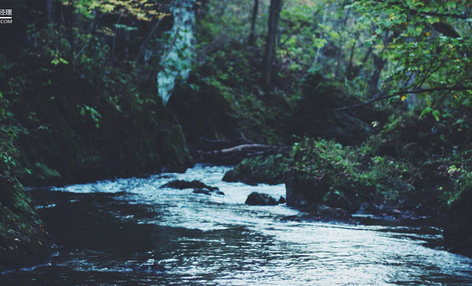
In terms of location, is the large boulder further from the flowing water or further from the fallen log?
the fallen log

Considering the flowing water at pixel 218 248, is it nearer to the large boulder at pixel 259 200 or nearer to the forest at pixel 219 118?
the large boulder at pixel 259 200

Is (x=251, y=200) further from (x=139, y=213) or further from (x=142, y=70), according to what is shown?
(x=142, y=70)

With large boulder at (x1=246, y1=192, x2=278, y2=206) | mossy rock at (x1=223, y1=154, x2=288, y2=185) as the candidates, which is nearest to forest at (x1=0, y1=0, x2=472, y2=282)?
mossy rock at (x1=223, y1=154, x2=288, y2=185)

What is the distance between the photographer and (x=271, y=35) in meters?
27.8

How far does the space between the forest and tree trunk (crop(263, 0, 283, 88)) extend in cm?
14

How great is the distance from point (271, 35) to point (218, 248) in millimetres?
22472

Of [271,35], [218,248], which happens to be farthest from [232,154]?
[218,248]

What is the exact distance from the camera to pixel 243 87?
2859cm

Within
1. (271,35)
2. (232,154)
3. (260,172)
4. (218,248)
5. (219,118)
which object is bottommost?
(218,248)

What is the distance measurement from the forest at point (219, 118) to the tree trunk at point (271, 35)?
138 millimetres

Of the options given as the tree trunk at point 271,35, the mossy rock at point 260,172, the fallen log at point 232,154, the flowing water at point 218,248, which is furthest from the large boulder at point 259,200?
the tree trunk at point 271,35

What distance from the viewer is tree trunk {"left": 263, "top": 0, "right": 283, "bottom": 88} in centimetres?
2742

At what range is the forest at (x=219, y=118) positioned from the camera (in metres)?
6.48

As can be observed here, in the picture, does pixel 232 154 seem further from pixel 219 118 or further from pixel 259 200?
pixel 259 200
